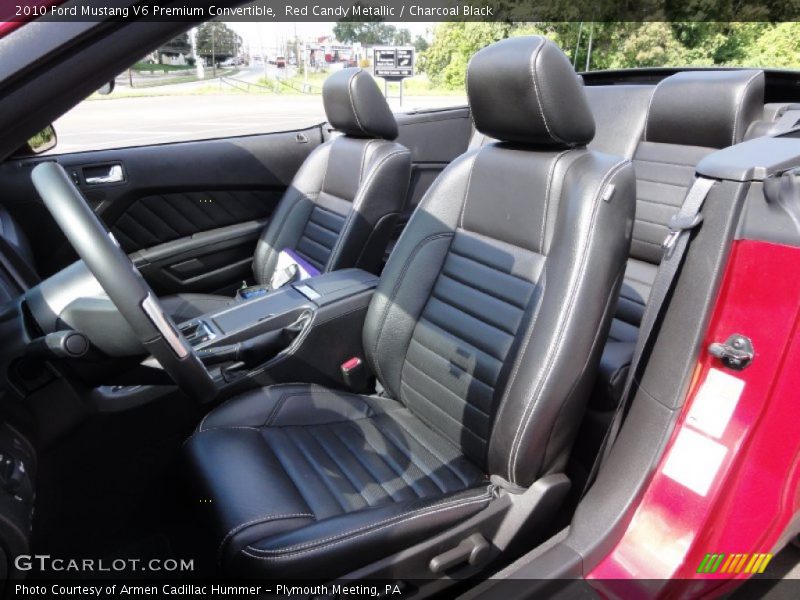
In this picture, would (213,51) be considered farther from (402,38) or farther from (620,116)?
(402,38)

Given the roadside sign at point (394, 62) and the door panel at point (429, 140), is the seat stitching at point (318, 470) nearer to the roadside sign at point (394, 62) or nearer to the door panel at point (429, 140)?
the door panel at point (429, 140)

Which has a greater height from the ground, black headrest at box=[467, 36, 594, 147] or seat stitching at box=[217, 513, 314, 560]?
black headrest at box=[467, 36, 594, 147]

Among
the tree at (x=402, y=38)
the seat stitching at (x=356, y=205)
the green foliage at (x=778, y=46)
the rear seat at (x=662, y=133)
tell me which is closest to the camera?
the rear seat at (x=662, y=133)

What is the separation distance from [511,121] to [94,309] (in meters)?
0.99

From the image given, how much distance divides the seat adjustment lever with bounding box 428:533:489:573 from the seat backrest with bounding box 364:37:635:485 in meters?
0.15

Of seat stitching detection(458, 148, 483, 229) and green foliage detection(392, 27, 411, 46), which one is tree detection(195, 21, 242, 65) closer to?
seat stitching detection(458, 148, 483, 229)

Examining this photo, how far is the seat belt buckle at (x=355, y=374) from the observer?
72.5 inches

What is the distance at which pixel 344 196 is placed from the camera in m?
2.63

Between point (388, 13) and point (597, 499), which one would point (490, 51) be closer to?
point (388, 13)

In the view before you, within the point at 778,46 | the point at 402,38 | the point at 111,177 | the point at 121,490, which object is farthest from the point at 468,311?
the point at 778,46

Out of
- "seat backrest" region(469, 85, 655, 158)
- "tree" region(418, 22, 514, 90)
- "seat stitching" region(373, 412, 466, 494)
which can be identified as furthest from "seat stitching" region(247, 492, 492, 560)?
"tree" region(418, 22, 514, 90)

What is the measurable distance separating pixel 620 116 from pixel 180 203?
204cm

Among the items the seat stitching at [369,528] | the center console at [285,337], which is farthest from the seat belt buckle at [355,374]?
the seat stitching at [369,528]

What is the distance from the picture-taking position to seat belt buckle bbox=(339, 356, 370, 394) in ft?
6.04
